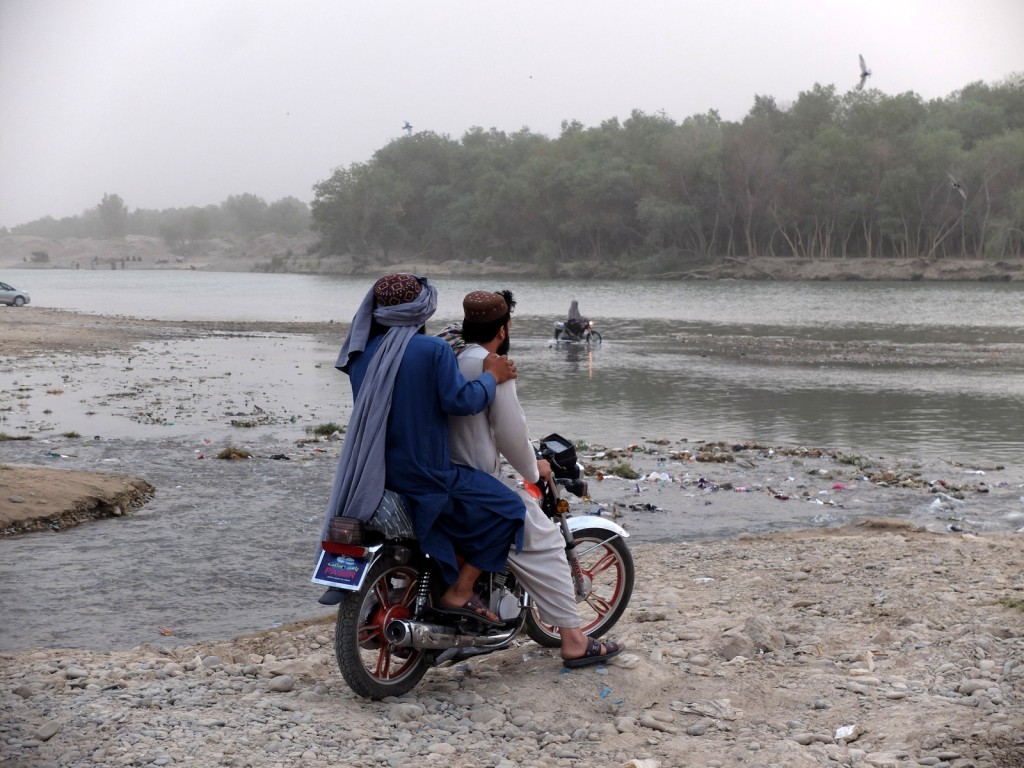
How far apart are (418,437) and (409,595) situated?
0.79m

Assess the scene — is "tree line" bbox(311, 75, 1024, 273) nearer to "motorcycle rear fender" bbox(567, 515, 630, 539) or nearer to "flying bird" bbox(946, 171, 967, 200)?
"flying bird" bbox(946, 171, 967, 200)

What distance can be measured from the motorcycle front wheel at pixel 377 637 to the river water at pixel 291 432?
2.12m

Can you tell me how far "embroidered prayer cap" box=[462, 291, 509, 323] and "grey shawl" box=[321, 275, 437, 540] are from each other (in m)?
0.21

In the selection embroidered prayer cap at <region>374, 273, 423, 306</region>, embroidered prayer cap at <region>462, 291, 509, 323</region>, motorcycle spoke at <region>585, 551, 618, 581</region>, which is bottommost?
motorcycle spoke at <region>585, 551, 618, 581</region>

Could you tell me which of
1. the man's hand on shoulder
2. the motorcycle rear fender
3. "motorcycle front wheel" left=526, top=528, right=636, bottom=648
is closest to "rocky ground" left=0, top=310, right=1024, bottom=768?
→ "motorcycle front wheel" left=526, top=528, right=636, bottom=648

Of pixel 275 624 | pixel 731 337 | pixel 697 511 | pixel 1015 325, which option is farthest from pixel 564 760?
pixel 1015 325

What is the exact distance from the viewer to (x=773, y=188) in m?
97.4

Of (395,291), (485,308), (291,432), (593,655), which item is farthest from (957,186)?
(395,291)

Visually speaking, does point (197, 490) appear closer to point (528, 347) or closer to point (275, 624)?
point (275, 624)

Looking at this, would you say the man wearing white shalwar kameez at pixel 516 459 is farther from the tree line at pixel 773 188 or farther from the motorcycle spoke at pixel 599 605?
the tree line at pixel 773 188

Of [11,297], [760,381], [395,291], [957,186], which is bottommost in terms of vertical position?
[760,381]

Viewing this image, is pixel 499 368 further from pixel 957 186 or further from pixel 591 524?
pixel 957 186

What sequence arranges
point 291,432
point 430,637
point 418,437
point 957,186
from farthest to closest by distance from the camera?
point 957,186, point 291,432, point 430,637, point 418,437

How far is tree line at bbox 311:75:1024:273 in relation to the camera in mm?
A: 87625
